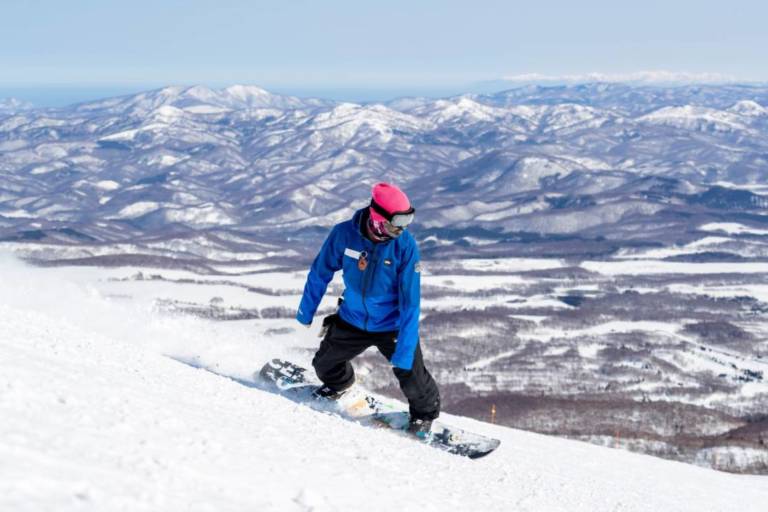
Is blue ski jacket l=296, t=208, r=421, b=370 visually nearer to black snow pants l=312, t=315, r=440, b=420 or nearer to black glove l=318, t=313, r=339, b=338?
black snow pants l=312, t=315, r=440, b=420

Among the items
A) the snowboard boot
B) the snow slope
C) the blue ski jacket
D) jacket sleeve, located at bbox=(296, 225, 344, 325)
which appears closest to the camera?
the snow slope

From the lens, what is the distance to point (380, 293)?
531 inches

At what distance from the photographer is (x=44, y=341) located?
13.8 m

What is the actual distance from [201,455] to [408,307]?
575 cm

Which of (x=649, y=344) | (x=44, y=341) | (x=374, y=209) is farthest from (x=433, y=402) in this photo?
(x=649, y=344)

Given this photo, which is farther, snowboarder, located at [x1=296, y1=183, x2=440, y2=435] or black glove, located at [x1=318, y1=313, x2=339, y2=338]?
black glove, located at [x1=318, y1=313, x2=339, y2=338]

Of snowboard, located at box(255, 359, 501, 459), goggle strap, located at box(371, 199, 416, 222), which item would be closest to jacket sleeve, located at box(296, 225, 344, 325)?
goggle strap, located at box(371, 199, 416, 222)

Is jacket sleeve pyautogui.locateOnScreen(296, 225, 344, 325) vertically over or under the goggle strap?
under

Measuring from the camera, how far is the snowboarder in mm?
12953

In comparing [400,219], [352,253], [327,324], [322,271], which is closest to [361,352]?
[327,324]

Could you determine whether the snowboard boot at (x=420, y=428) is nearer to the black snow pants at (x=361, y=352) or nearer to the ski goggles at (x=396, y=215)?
the black snow pants at (x=361, y=352)

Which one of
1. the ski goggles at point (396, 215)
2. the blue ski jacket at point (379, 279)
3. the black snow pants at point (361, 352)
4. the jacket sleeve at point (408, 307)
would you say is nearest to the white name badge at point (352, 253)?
the blue ski jacket at point (379, 279)

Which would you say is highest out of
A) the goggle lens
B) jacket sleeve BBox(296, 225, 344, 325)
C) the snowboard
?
the goggle lens

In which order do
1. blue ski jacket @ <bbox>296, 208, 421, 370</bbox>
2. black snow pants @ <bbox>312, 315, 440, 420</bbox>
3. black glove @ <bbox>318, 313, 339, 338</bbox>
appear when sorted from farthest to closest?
black glove @ <bbox>318, 313, 339, 338</bbox>
black snow pants @ <bbox>312, 315, 440, 420</bbox>
blue ski jacket @ <bbox>296, 208, 421, 370</bbox>
